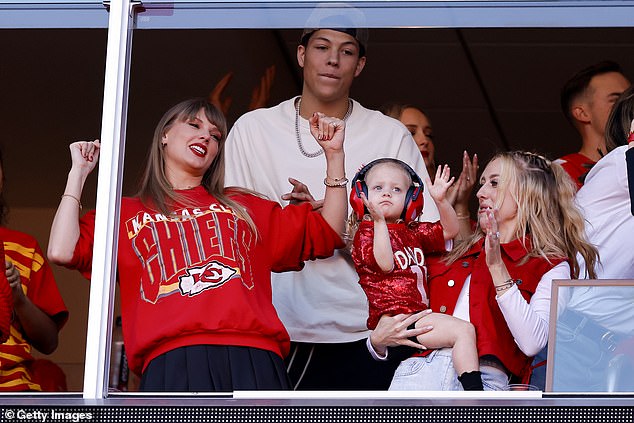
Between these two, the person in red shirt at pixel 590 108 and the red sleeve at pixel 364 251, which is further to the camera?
the person in red shirt at pixel 590 108

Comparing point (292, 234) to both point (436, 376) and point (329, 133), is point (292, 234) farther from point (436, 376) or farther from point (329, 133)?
point (436, 376)

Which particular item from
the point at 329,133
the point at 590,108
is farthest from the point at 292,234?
the point at 590,108

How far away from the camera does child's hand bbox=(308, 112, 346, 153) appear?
4469mm

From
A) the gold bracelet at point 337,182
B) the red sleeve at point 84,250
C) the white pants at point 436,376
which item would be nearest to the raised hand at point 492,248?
the white pants at point 436,376

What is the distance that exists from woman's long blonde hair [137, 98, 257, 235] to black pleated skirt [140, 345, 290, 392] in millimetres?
447

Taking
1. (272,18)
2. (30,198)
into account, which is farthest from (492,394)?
(30,198)

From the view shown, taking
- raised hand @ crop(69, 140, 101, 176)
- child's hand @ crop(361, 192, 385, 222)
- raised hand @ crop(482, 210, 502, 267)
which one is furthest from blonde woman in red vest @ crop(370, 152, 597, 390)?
raised hand @ crop(69, 140, 101, 176)

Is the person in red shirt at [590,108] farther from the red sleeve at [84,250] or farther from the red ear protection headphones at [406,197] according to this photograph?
the red sleeve at [84,250]

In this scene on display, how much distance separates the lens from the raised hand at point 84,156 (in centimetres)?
436

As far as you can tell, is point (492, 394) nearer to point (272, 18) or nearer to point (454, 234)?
point (454, 234)

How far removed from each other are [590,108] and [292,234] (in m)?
1.44

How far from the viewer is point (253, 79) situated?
7.14 metres

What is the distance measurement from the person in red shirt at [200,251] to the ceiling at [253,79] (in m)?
1.98

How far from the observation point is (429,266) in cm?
443
